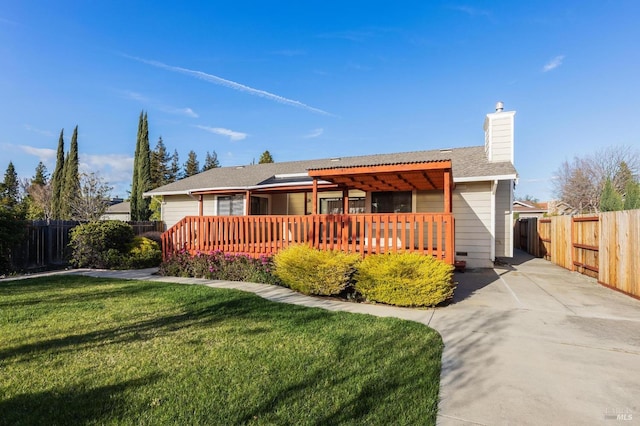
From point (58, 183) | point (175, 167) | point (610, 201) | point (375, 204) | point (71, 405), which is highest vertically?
point (175, 167)

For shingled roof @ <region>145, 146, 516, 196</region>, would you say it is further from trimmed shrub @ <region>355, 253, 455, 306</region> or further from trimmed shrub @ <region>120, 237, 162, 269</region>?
trimmed shrub @ <region>355, 253, 455, 306</region>

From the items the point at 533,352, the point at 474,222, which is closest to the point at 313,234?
the point at 533,352

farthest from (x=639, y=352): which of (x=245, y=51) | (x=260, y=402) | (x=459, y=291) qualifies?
(x=245, y=51)

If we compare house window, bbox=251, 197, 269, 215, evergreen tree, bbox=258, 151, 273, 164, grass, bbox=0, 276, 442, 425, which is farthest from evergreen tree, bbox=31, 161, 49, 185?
grass, bbox=0, 276, 442, 425

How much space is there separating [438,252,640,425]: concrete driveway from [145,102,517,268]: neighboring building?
5.34 feet

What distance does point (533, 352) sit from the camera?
343 cm

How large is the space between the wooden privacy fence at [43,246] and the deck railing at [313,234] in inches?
173

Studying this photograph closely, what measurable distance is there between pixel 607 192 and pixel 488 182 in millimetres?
16805

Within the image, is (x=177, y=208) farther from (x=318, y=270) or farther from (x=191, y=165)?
(x=191, y=165)

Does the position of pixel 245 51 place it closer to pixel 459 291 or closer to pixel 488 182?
pixel 488 182

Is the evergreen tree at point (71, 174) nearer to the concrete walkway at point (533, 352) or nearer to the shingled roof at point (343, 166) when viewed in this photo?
the shingled roof at point (343, 166)

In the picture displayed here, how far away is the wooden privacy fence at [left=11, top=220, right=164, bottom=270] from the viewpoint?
9.30 meters

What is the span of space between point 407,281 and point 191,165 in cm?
4561

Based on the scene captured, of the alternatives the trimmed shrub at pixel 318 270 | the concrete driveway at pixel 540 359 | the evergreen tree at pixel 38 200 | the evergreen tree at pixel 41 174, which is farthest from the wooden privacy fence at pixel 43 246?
the evergreen tree at pixel 41 174
